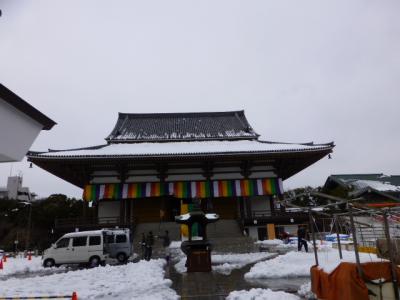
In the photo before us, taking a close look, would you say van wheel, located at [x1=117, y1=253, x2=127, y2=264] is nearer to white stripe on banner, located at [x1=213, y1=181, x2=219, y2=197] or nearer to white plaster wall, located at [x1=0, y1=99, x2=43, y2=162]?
white stripe on banner, located at [x1=213, y1=181, x2=219, y2=197]

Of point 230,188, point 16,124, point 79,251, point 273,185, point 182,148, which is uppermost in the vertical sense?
point 182,148

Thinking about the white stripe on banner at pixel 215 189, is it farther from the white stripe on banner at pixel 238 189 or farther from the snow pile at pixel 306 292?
the snow pile at pixel 306 292

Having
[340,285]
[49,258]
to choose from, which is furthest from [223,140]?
[340,285]

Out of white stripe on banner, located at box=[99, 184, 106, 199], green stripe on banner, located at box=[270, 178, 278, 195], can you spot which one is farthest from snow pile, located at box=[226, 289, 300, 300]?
white stripe on banner, located at box=[99, 184, 106, 199]

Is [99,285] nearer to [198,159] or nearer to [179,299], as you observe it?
[179,299]

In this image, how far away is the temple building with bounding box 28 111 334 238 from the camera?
21898 millimetres

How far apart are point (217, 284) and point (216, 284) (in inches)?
1.1

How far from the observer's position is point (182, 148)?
2480 cm

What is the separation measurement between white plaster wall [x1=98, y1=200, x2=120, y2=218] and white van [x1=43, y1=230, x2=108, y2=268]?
8042 millimetres

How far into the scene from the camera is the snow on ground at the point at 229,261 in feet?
40.2

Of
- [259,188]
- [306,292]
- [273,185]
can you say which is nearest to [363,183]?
[273,185]

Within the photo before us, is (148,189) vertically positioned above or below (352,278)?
above

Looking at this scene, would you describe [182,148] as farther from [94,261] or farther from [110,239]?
[94,261]

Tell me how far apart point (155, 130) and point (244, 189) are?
1121 cm
